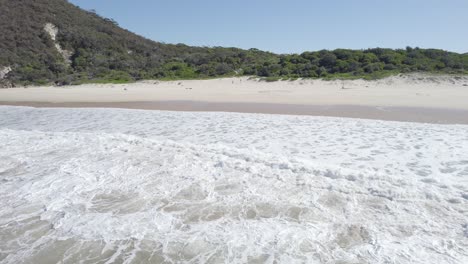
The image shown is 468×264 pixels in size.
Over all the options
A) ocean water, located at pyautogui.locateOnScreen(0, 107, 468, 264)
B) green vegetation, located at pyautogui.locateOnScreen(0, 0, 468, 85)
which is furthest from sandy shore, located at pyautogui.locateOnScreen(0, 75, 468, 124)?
ocean water, located at pyautogui.locateOnScreen(0, 107, 468, 264)

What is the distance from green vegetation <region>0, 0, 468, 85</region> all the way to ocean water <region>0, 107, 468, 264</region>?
14137mm

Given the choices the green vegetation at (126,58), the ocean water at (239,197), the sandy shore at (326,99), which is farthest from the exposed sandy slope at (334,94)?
the ocean water at (239,197)

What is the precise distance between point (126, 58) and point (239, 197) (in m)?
34.5

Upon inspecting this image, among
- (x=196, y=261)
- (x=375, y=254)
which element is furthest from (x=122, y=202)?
(x=375, y=254)

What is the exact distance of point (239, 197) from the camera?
3916 mm

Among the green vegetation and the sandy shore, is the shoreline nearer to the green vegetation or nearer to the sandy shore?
the sandy shore

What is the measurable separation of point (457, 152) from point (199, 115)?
634 cm

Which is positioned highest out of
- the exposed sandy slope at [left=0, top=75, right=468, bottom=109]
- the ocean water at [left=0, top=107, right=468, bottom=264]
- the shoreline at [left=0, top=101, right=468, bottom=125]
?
the exposed sandy slope at [left=0, top=75, right=468, bottom=109]

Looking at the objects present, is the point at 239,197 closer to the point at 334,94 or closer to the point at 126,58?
the point at 334,94

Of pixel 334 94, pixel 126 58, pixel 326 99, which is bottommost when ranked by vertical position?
pixel 326 99

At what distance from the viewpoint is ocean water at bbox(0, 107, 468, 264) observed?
2914 millimetres

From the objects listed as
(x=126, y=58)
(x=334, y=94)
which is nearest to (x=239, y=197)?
(x=334, y=94)

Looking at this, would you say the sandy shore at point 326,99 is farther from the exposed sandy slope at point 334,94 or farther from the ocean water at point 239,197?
the ocean water at point 239,197

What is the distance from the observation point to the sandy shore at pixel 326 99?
10180 mm
